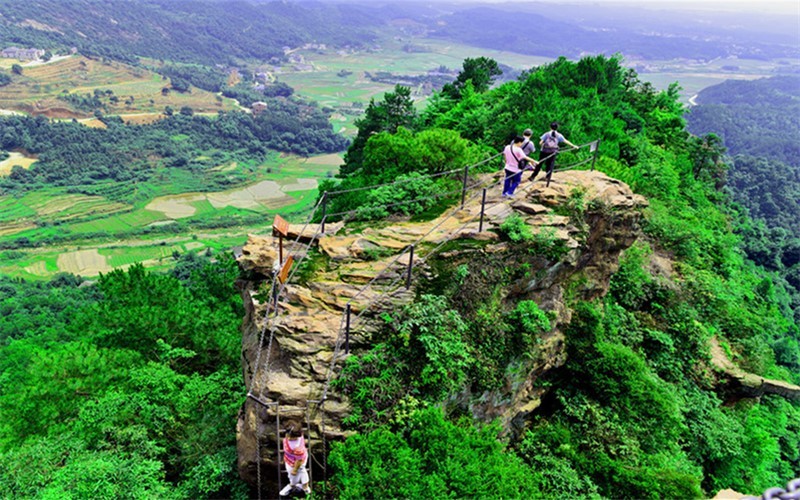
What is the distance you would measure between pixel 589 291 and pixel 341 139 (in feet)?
435

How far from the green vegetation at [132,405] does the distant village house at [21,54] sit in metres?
200

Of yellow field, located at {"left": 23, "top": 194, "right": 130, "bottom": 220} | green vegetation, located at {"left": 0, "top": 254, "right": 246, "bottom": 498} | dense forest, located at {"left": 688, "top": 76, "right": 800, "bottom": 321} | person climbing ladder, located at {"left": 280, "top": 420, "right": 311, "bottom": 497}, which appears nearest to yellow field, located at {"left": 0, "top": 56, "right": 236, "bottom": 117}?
yellow field, located at {"left": 23, "top": 194, "right": 130, "bottom": 220}

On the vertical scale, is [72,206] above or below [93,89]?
below

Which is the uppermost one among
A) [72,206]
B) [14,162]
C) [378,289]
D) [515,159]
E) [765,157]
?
[515,159]

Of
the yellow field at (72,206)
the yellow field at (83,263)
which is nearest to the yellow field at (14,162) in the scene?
the yellow field at (72,206)

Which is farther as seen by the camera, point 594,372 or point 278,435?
point 594,372

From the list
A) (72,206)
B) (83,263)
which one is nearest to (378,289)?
(83,263)

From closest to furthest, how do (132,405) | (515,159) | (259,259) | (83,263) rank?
(259,259) < (132,405) < (515,159) < (83,263)

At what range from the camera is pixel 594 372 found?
35.4 ft

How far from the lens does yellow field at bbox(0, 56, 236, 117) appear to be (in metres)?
137

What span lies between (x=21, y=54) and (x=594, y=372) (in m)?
218

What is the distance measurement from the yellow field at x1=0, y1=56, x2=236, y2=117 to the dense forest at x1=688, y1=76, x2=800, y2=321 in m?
140

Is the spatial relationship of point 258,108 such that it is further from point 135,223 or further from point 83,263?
point 83,263

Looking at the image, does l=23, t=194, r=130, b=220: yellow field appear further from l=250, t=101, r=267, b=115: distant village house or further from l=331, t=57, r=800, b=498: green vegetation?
l=331, t=57, r=800, b=498: green vegetation
